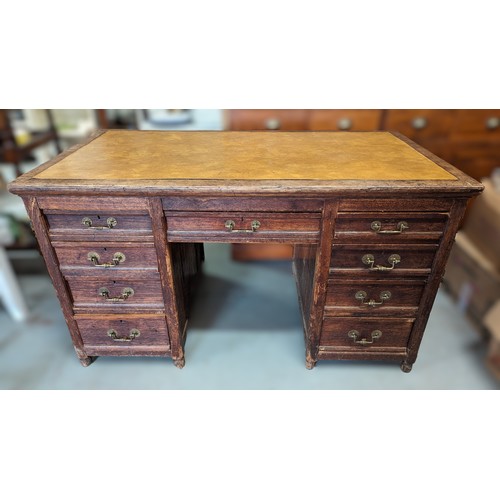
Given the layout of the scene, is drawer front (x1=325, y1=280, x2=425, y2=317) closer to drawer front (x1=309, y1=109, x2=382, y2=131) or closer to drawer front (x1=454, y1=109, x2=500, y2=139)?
drawer front (x1=309, y1=109, x2=382, y2=131)

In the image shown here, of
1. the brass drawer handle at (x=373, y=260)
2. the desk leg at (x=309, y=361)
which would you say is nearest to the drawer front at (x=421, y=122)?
the brass drawer handle at (x=373, y=260)

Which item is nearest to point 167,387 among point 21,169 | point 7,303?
point 7,303

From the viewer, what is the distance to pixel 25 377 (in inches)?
59.3

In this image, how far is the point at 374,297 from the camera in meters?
1.37

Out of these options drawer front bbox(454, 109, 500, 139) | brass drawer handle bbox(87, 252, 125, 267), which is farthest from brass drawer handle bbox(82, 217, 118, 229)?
drawer front bbox(454, 109, 500, 139)

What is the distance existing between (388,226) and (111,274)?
102cm

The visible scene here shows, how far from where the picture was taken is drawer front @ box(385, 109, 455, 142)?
1.94m

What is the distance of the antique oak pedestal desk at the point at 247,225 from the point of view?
3.82ft

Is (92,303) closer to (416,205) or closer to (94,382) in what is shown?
(94,382)

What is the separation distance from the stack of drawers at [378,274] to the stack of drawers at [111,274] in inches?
26.7

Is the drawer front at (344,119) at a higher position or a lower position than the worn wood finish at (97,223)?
higher

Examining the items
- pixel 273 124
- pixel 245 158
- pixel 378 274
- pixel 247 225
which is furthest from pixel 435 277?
pixel 273 124

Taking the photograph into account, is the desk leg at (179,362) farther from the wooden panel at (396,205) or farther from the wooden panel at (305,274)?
the wooden panel at (396,205)

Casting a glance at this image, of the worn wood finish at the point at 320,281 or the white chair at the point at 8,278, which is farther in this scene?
the white chair at the point at 8,278
